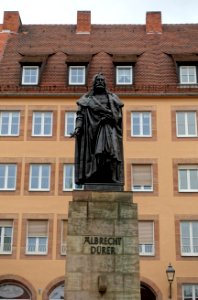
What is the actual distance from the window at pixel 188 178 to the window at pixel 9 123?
29.4ft

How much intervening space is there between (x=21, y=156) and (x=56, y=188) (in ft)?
8.40

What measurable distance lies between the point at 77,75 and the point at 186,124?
6866 millimetres

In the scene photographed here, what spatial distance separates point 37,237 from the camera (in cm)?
2823

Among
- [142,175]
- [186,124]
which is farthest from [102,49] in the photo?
[142,175]

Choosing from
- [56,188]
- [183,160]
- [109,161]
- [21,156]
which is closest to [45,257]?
[56,188]

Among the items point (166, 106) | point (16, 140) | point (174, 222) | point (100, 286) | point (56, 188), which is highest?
point (166, 106)

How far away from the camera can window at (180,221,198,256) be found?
1088 inches

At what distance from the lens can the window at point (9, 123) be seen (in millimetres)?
30219

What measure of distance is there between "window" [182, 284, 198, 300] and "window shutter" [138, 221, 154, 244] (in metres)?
2.73

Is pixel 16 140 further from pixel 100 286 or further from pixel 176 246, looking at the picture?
pixel 100 286

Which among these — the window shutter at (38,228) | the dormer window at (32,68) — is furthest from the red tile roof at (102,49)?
the window shutter at (38,228)

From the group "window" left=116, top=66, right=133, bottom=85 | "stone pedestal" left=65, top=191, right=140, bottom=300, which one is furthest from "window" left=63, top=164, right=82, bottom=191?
"stone pedestal" left=65, top=191, right=140, bottom=300

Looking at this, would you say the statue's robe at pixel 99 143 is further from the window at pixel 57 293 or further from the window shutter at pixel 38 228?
the window shutter at pixel 38 228

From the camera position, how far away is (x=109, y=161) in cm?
1155
